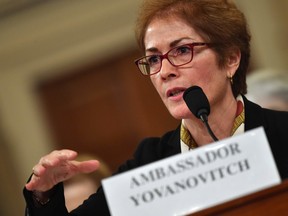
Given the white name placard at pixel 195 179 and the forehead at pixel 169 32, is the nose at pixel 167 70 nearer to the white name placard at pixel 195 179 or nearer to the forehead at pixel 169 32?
the forehead at pixel 169 32

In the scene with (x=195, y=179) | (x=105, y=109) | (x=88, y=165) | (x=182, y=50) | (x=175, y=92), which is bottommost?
(x=195, y=179)

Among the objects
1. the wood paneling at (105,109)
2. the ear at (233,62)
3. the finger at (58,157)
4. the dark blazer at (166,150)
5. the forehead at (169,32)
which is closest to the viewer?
the finger at (58,157)

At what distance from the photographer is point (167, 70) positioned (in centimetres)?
173

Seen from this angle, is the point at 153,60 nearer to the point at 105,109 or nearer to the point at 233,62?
the point at 233,62

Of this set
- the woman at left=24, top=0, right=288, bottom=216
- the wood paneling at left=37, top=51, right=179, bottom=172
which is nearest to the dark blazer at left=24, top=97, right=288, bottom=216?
the woman at left=24, top=0, right=288, bottom=216

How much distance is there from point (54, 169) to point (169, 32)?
51 centimetres

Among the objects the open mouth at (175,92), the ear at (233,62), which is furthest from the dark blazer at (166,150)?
the open mouth at (175,92)

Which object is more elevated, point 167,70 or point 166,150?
point 167,70

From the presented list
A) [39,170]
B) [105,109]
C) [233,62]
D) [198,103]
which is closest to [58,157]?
[39,170]

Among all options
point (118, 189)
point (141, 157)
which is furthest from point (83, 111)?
point (118, 189)

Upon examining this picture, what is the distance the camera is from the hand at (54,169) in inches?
59.0

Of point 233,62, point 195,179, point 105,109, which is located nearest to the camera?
point 195,179

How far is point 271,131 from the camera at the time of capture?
1779 millimetres

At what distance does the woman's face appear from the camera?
1.71m
